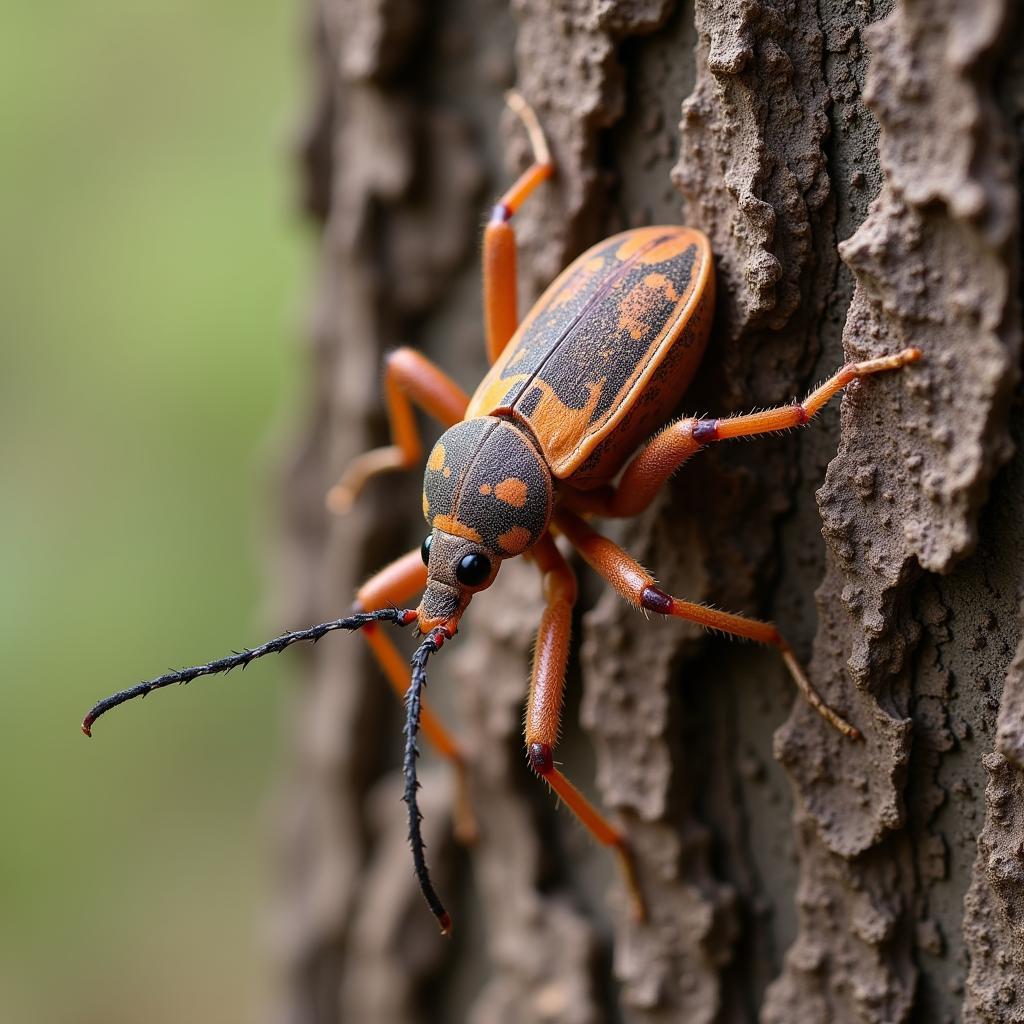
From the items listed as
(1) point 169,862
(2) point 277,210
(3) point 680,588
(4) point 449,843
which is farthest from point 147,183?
(3) point 680,588

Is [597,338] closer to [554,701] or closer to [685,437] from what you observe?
[685,437]

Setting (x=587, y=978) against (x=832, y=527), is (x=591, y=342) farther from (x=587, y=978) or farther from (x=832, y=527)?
(x=587, y=978)

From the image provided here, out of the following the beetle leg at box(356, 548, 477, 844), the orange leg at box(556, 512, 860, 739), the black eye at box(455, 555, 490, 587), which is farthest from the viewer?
the beetle leg at box(356, 548, 477, 844)

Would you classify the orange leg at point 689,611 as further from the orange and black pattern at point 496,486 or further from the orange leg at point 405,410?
the orange leg at point 405,410

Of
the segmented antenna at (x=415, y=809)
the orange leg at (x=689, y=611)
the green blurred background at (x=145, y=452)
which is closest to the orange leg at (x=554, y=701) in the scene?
the orange leg at (x=689, y=611)

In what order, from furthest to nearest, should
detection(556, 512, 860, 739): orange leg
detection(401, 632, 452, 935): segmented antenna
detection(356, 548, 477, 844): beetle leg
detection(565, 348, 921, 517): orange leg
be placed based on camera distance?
detection(356, 548, 477, 844): beetle leg → detection(401, 632, 452, 935): segmented antenna → detection(556, 512, 860, 739): orange leg → detection(565, 348, 921, 517): orange leg

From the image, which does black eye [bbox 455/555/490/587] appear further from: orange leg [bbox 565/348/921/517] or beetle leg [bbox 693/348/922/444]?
beetle leg [bbox 693/348/922/444]

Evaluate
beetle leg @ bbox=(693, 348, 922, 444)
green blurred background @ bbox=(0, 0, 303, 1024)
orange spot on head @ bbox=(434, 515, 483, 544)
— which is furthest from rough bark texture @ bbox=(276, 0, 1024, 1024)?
green blurred background @ bbox=(0, 0, 303, 1024)
